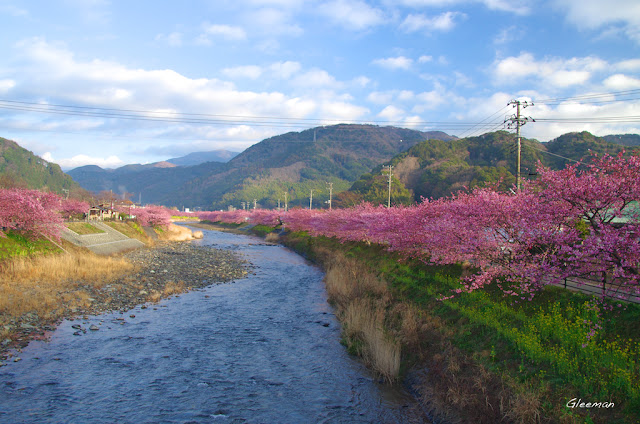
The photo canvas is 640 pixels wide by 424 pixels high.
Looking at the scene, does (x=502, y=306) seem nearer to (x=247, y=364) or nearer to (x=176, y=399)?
(x=247, y=364)

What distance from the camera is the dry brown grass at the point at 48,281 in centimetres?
1861

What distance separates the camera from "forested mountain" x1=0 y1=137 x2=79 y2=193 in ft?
522

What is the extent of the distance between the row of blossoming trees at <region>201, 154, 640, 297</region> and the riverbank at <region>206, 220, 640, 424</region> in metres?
1.13

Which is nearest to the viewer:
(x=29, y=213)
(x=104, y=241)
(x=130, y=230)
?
(x=29, y=213)

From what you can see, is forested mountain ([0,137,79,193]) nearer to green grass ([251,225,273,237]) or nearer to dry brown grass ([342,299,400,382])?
green grass ([251,225,273,237])

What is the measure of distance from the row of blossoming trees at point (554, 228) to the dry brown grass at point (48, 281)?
759 inches

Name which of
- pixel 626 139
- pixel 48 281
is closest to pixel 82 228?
pixel 48 281

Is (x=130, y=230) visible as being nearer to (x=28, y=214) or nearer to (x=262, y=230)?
(x=28, y=214)

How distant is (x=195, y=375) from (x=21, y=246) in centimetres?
2216

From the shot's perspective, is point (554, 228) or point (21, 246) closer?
point (554, 228)

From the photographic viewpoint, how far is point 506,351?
36.4 feet

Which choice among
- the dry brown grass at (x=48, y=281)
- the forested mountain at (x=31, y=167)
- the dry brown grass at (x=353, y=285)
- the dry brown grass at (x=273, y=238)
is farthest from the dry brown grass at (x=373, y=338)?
the forested mountain at (x=31, y=167)

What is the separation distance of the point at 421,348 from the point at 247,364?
6.38 metres
